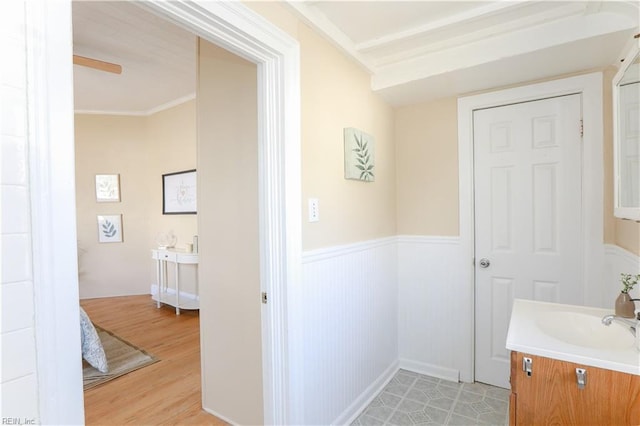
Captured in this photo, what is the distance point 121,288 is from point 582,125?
5724mm

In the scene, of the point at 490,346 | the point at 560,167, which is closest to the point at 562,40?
the point at 560,167

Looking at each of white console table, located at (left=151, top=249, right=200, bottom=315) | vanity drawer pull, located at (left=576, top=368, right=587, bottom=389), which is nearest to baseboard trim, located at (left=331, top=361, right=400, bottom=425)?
vanity drawer pull, located at (left=576, top=368, right=587, bottom=389)

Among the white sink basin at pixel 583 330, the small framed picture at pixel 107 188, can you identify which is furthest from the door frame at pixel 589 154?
the small framed picture at pixel 107 188

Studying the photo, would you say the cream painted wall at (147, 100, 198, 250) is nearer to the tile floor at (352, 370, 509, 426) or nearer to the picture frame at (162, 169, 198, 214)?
the picture frame at (162, 169, 198, 214)

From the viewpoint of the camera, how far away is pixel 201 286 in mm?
2107

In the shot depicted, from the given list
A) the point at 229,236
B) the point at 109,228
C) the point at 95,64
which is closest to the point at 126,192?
the point at 109,228

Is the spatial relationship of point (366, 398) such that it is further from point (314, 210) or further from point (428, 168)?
point (428, 168)

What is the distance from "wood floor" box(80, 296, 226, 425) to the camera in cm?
206

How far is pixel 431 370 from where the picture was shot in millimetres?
2561

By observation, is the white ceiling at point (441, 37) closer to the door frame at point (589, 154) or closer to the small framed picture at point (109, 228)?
the door frame at point (589, 154)

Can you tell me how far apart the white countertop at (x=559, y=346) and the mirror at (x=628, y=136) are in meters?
0.52

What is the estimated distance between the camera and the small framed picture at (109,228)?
15.7ft

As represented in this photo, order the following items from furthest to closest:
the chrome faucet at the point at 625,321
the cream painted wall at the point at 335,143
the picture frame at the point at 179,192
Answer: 1. the picture frame at the point at 179,192
2. the cream painted wall at the point at 335,143
3. the chrome faucet at the point at 625,321

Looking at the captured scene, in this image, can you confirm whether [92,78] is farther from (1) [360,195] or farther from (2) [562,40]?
(2) [562,40]
